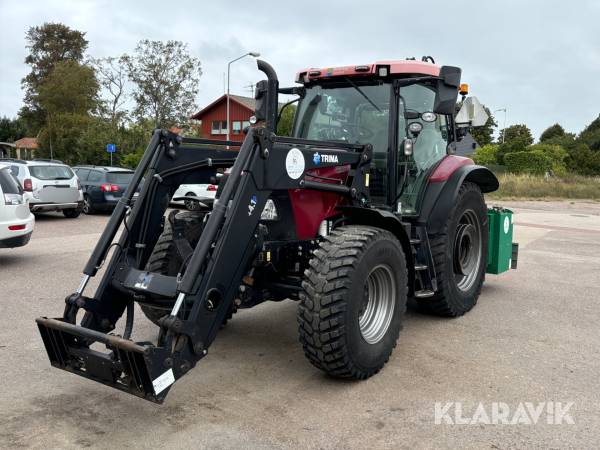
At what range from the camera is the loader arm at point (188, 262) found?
3.54 meters

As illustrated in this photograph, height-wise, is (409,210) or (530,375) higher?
(409,210)

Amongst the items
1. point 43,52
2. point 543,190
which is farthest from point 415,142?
point 43,52

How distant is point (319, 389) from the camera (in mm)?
4254

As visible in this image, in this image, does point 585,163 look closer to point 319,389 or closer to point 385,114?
point 385,114

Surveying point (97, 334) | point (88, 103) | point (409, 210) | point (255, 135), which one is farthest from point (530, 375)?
point (88, 103)

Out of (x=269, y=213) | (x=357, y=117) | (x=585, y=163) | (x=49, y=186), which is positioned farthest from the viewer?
(x=585, y=163)

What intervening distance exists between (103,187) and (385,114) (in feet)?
43.2

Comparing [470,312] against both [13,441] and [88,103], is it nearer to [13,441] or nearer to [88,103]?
[13,441]

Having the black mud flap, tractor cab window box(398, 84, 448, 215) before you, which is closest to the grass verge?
tractor cab window box(398, 84, 448, 215)

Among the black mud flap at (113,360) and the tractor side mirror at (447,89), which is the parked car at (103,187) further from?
the black mud flap at (113,360)

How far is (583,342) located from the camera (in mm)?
5430

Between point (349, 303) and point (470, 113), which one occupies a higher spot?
point (470, 113)

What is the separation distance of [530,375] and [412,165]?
214 cm

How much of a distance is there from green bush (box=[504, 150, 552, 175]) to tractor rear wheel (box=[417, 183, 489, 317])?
106 feet
